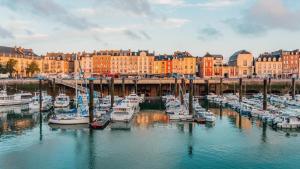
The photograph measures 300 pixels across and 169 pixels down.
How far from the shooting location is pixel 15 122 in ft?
232

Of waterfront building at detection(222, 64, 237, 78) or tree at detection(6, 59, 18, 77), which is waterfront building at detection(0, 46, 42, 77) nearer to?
tree at detection(6, 59, 18, 77)

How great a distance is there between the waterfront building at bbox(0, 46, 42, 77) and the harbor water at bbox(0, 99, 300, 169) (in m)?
98.3

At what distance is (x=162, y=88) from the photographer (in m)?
126

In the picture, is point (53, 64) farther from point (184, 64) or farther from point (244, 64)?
point (244, 64)

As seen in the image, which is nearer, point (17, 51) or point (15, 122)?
point (15, 122)

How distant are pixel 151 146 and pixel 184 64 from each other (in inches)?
4879

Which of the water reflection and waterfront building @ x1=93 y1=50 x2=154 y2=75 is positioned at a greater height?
waterfront building @ x1=93 y1=50 x2=154 y2=75

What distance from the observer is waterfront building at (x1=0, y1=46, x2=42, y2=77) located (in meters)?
163

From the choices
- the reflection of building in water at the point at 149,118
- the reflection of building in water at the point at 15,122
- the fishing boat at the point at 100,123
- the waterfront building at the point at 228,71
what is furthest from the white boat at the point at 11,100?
the waterfront building at the point at 228,71

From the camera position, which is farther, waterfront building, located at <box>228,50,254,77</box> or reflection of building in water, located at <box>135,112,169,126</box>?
waterfront building, located at <box>228,50,254,77</box>

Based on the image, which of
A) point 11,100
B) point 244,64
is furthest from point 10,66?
point 244,64

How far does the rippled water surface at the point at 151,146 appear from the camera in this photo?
43.4 metres

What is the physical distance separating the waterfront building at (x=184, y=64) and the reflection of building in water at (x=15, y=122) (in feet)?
323

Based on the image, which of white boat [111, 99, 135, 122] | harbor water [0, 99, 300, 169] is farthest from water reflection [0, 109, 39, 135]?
white boat [111, 99, 135, 122]
